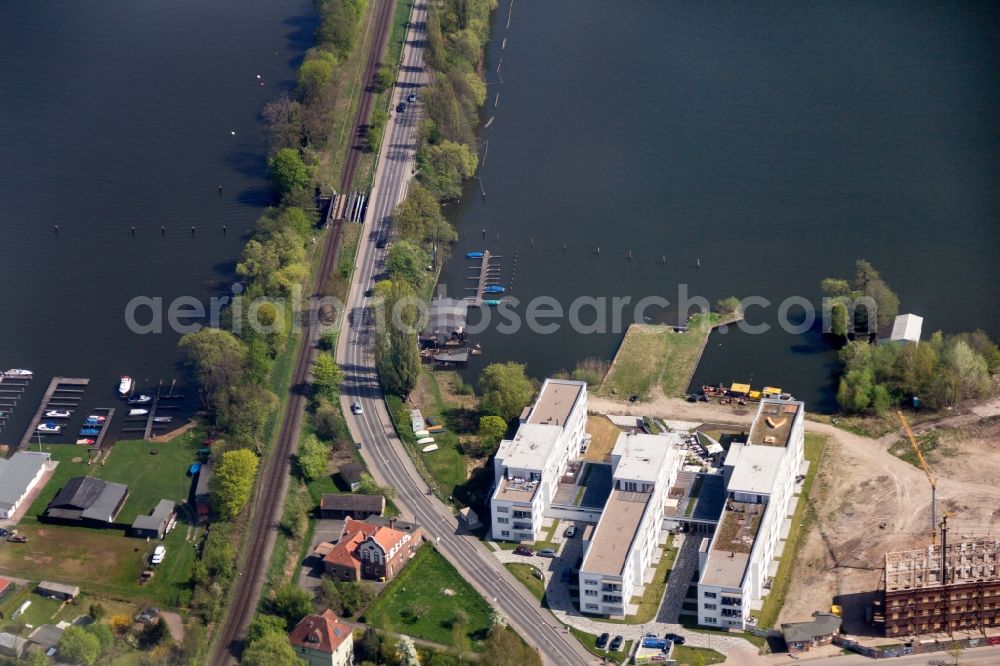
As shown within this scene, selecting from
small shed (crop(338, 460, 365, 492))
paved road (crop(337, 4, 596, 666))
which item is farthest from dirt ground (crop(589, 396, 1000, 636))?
small shed (crop(338, 460, 365, 492))

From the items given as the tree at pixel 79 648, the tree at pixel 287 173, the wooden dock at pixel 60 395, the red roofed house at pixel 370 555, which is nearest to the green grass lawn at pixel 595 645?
the red roofed house at pixel 370 555

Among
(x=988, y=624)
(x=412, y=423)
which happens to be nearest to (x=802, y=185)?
(x=412, y=423)

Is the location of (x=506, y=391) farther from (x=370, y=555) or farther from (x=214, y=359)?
(x=214, y=359)

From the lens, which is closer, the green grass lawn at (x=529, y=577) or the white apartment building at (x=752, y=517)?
the white apartment building at (x=752, y=517)

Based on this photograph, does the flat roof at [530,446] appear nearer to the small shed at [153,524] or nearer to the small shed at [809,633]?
the small shed at [809,633]

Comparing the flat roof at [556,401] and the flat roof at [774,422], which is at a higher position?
the flat roof at [774,422]

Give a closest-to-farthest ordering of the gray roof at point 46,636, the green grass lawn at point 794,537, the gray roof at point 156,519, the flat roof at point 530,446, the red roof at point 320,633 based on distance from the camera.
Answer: the red roof at point 320,633, the gray roof at point 46,636, the green grass lawn at point 794,537, the flat roof at point 530,446, the gray roof at point 156,519

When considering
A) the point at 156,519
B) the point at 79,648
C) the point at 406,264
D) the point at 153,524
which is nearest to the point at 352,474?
the point at 156,519
